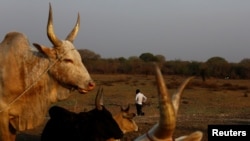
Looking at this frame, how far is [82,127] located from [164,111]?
8.14 feet

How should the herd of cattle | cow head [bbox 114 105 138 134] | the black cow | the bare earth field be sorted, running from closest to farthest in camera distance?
the black cow
the herd of cattle
cow head [bbox 114 105 138 134]
the bare earth field

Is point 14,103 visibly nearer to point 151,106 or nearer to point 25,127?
point 25,127

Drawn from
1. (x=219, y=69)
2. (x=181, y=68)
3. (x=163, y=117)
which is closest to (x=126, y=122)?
(x=163, y=117)

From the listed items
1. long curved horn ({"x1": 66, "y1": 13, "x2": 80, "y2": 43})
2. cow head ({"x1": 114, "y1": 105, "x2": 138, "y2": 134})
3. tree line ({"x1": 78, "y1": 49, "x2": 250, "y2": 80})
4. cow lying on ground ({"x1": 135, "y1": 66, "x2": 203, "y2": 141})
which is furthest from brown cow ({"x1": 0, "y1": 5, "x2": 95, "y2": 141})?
tree line ({"x1": 78, "y1": 49, "x2": 250, "y2": 80})

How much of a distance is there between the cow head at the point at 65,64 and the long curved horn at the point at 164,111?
2820 millimetres

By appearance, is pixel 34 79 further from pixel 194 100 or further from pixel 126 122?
pixel 194 100

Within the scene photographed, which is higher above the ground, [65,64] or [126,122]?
[65,64]

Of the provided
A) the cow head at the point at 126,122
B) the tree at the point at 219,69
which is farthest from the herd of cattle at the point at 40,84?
the tree at the point at 219,69

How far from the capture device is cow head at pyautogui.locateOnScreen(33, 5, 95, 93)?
5945 mm

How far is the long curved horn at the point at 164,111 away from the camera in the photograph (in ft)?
10.1

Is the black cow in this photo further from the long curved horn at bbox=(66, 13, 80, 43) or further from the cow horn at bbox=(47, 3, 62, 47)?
the long curved horn at bbox=(66, 13, 80, 43)

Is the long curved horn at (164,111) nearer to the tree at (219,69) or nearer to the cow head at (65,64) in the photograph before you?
the cow head at (65,64)

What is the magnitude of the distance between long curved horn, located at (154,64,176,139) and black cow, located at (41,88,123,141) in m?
2.26

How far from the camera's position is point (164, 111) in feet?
10.3
